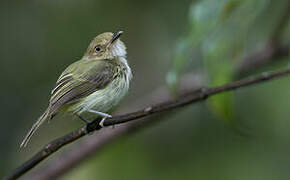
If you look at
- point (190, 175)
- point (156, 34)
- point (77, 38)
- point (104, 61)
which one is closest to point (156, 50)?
point (156, 34)

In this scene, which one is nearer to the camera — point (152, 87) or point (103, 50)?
point (103, 50)

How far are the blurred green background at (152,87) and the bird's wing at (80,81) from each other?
0.42 metres

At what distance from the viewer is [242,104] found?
4.51m

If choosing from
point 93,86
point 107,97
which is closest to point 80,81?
point 93,86

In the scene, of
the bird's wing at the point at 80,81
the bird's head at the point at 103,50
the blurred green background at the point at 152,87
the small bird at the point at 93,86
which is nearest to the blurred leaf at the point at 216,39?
the blurred green background at the point at 152,87

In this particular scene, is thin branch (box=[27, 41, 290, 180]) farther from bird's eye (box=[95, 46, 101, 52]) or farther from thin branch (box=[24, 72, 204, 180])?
bird's eye (box=[95, 46, 101, 52])

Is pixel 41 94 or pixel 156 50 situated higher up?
pixel 156 50

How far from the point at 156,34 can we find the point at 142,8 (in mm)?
313

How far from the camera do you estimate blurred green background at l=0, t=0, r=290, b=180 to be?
396 centimetres

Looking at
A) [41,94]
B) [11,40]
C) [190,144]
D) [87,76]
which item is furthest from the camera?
[11,40]

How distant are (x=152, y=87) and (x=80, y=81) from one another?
276cm

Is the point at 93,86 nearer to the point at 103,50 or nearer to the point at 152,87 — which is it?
the point at 103,50

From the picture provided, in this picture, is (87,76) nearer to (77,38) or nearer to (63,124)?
(63,124)

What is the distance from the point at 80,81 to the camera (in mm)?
2689
